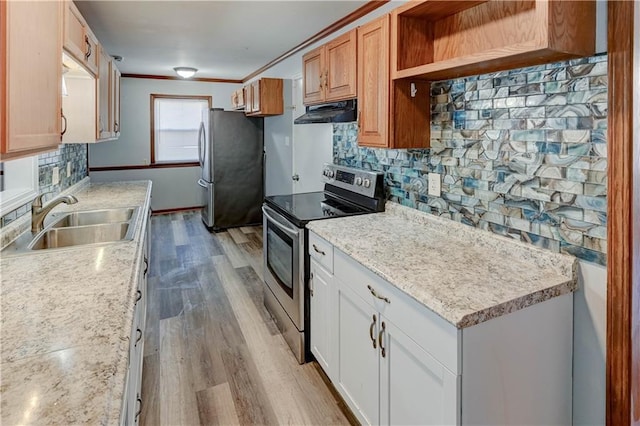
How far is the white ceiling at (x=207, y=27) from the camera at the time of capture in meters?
2.94

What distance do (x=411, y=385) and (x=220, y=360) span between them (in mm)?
1474

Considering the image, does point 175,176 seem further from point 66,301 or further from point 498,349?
point 498,349

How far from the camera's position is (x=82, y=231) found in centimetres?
233

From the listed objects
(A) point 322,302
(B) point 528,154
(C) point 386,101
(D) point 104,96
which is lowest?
(A) point 322,302

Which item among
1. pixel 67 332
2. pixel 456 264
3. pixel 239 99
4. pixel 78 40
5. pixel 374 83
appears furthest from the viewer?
pixel 239 99

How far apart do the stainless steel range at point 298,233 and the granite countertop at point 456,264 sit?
9.1 inches

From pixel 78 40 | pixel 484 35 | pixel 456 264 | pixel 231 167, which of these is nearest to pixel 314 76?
pixel 484 35

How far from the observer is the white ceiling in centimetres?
294

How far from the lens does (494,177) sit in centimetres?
177

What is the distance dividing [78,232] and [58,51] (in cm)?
113

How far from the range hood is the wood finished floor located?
1.53 meters

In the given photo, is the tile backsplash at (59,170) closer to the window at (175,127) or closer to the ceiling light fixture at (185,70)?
the ceiling light fixture at (185,70)

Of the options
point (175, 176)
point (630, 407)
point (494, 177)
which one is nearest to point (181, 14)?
point (494, 177)

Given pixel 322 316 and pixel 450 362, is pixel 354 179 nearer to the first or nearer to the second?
pixel 322 316
